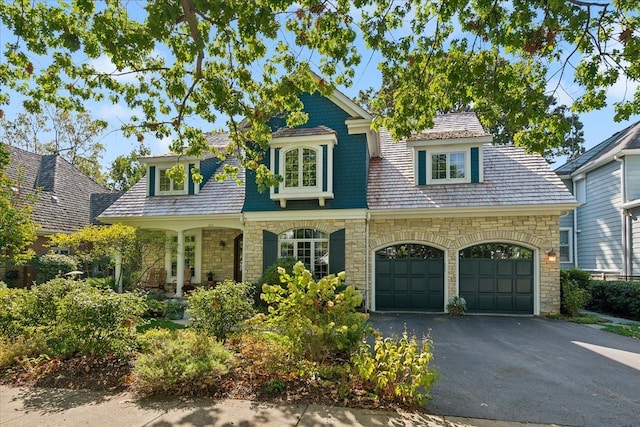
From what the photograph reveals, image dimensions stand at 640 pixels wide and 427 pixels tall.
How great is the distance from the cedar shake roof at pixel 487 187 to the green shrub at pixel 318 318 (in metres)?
7.28

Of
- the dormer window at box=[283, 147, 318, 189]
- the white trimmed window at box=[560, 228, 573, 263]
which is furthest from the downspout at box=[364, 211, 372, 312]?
the white trimmed window at box=[560, 228, 573, 263]

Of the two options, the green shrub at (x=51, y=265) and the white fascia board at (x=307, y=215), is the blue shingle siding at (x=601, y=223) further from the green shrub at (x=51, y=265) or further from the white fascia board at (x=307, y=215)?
the green shrub at (x=51, y=265)

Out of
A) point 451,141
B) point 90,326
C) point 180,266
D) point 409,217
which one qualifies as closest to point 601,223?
point 451,141

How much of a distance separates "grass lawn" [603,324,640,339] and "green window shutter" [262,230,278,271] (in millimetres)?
9510

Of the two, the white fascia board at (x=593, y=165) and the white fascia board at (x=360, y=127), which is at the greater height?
the white fascia board at (x=360, y=127)

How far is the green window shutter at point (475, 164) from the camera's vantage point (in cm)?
1267

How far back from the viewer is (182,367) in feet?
15.9

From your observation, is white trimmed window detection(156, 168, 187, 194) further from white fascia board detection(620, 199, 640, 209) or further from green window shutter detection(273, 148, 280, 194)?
white fascia board detection(620, 199, 640, 209)

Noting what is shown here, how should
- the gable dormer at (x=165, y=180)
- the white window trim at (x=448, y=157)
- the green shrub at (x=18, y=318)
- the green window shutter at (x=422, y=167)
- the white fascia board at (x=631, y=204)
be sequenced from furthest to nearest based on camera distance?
the gable dormer at (x=165, y=180) < the white fascia board at (x=631, y=204) < the green window shutter at (x=422, y=167) < the white window trim at (x=448, y=157) < the green shrub at (x=18, y=318)

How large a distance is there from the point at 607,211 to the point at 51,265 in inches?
890

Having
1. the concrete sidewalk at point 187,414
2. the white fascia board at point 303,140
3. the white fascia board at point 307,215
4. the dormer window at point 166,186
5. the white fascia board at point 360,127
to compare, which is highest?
the white fascia board at point 360,127

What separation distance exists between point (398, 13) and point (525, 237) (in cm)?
842

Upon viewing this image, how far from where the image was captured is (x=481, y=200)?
39.2ft

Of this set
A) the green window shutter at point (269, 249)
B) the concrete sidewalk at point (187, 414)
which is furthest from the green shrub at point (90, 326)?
the green window shutter at point (269, 249)
